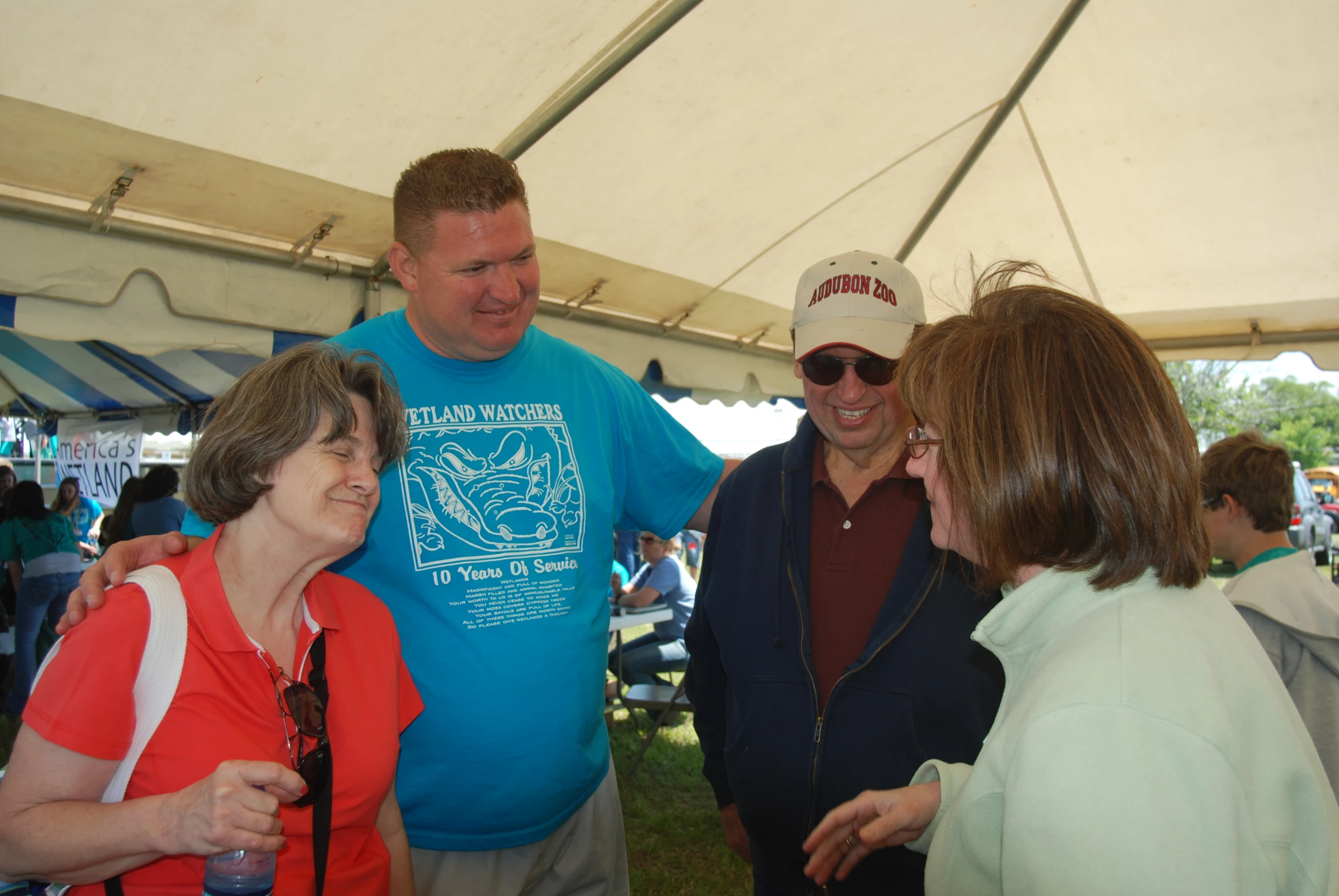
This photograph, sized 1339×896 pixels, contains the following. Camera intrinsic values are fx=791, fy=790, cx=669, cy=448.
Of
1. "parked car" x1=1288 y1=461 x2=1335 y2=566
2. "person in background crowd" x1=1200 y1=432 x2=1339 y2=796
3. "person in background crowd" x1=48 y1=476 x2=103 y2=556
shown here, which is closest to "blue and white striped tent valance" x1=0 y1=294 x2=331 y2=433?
"person in background crowd" x1=48 y1=476 x2=103 y2=556

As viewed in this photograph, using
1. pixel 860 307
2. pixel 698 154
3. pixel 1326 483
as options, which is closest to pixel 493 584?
pixel 860 307

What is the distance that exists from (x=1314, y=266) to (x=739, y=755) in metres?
3.95

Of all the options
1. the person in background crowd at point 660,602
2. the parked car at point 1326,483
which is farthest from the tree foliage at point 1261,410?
the person in background crowd at point 660,602

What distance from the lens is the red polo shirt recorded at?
47.7 inches

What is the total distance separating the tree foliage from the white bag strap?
38.0m

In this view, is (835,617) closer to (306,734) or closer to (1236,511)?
(306,734)

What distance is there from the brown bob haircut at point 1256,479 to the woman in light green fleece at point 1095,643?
7.40 ft

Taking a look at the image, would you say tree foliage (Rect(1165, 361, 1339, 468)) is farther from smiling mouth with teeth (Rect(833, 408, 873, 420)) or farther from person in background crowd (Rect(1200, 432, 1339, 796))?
smiling mouth with teeth (Rect(833, 408, 873, 420))

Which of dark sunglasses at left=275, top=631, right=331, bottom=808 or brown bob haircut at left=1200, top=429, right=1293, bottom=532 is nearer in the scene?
dark sunglasses at left=275, top=631, right=331, bottom=808

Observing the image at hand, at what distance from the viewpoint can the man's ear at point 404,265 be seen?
1939 mm

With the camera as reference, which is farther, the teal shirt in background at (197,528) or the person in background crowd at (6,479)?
the person in background crowd at (6,479)

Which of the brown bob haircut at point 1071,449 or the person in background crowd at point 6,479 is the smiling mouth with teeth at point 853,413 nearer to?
the brown bob haircut at point 1071,449

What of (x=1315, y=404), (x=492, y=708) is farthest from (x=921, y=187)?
(x=1315, y=404)

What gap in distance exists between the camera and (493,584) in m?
1.78
